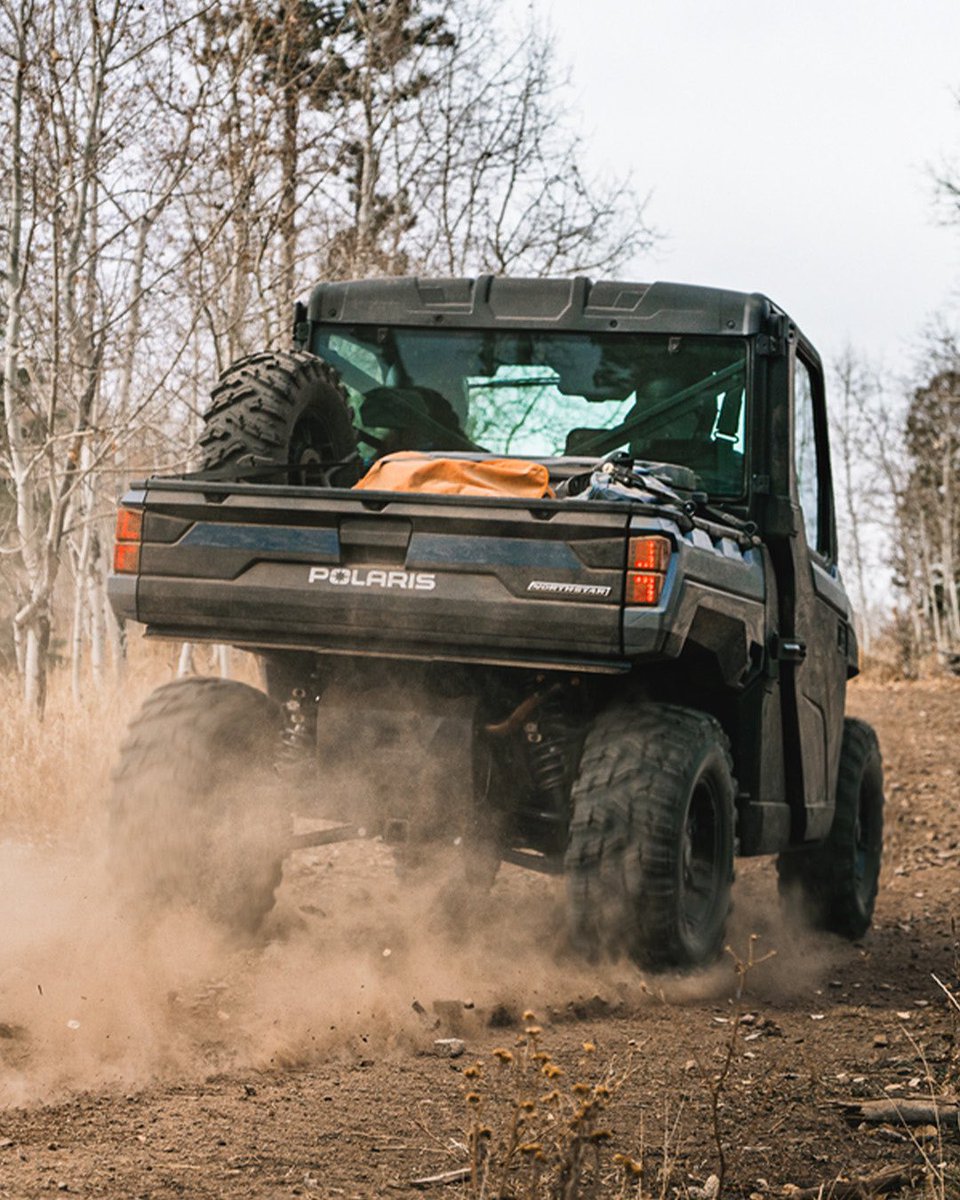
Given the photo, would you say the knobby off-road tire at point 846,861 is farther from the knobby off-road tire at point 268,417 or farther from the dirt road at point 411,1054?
the knobby off-road tire at point 268,417

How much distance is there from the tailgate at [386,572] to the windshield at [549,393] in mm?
1567

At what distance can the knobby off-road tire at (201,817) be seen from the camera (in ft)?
19.3

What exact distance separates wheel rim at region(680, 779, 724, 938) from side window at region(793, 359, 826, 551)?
5.17ft

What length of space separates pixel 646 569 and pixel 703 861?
140 centimetres

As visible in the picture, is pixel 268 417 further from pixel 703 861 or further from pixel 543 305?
pixel 703 861

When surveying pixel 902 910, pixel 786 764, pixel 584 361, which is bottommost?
pixel 902 910

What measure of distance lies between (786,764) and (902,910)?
3.60 m

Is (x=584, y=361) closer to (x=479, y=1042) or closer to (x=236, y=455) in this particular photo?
(x=236, y=455)

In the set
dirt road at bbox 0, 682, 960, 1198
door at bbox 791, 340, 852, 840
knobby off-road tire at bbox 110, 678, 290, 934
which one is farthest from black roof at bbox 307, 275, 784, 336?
dirt road at bbox 0, 682, 960, 1198

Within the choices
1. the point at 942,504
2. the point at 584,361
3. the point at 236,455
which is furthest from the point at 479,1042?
the point at 942,504

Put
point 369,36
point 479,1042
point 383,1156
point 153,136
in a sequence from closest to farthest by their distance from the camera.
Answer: point 383,1156 → point 479,1042 → point 153,136 → point 369,36

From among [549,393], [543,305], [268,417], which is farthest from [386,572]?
[543,305]

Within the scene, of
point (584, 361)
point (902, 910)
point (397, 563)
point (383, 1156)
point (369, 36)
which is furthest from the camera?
point (369, 36)

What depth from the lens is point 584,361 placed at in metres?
7.12
